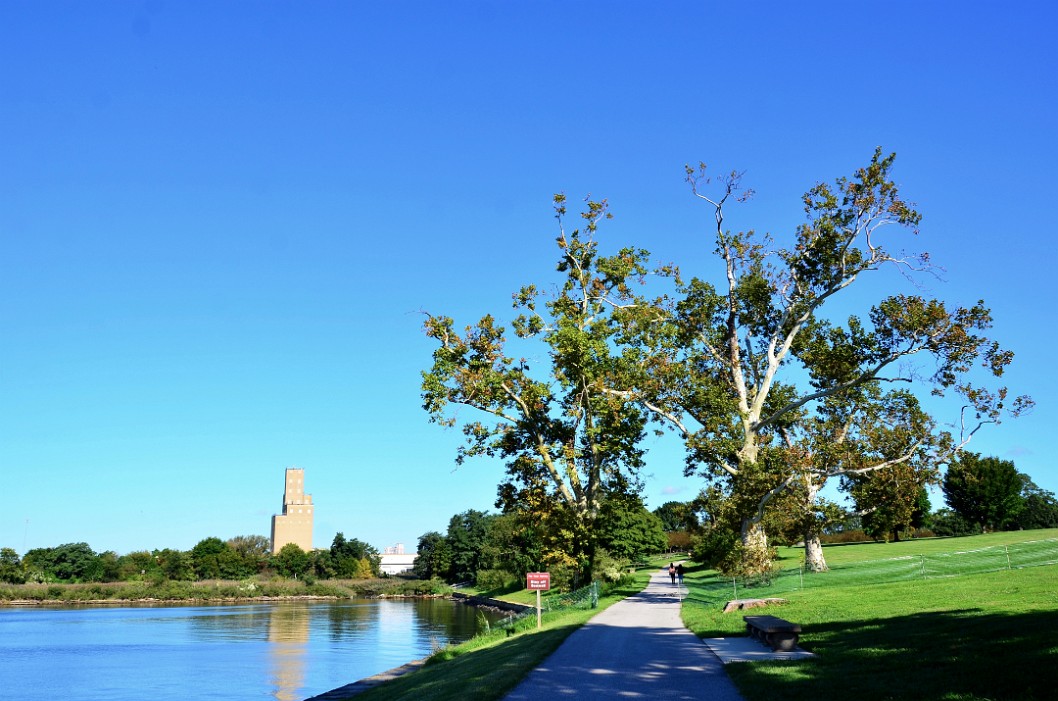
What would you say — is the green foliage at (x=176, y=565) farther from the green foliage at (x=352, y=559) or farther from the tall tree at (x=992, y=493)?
the tall tree at (x=992, y=493)

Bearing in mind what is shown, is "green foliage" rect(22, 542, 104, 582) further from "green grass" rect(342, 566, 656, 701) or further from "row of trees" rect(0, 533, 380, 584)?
"green grass" rect(342, 566, 656, 701)

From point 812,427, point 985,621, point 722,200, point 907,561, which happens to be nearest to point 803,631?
point 985,621

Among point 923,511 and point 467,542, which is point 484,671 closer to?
point 923,511

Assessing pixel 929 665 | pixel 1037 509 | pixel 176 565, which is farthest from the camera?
pixel 176 565

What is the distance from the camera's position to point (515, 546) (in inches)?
3130

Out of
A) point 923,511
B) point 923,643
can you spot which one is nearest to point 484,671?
point 923,643

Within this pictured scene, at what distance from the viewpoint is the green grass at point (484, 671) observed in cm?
1389

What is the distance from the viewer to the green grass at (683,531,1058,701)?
35.0 feet

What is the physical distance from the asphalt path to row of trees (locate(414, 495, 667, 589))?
1511 centimetres

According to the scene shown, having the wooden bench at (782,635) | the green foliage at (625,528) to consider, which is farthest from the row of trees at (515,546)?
the wooden bench at (782,635)

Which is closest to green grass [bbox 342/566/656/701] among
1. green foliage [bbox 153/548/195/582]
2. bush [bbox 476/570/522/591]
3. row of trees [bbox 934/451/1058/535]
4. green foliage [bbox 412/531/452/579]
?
bush [bbox 476/570/522/591]

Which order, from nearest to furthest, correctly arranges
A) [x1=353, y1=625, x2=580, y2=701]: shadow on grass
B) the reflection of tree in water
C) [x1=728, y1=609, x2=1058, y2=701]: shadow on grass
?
1. [x1=728, y1=609, x2=1058, y2=701]: shadow on grass
2. [x1=353, y1=625, x2=580, y2=701]: shadow on grass
3. the reflection of tree in water

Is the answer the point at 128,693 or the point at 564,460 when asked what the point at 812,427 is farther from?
the point at 128,693

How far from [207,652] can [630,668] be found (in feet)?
107
